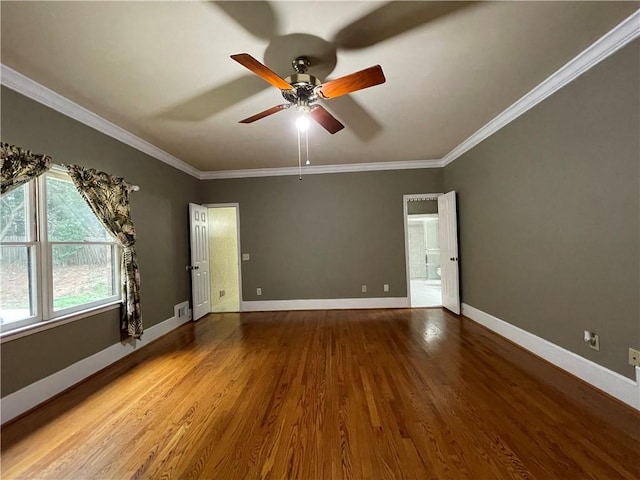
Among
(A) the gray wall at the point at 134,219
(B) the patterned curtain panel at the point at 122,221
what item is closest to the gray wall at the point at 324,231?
(A) the gray wall at the point at 134,219

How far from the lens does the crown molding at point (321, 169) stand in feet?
16.3

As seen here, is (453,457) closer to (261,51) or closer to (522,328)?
(522,328)

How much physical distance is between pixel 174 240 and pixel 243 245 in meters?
1.22

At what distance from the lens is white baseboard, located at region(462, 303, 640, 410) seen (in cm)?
194

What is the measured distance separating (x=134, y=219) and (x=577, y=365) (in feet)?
15.3

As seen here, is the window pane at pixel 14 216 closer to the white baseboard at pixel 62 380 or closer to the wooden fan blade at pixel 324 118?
the white baseboard at pixel 62 380

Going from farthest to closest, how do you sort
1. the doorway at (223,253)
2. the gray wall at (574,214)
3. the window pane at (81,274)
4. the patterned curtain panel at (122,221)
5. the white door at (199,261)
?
the doorway at (223,253)
the white door at (199,261)
the patterned curtain panel at (122,221)
the window pane at (81,274)
the gray wall at (574,214)

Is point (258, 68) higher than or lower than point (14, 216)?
higher

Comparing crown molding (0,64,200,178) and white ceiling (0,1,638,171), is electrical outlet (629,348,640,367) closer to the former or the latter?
white ceiling (0,1,638,171)

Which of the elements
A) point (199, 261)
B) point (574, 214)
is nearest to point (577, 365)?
point (574, 214)

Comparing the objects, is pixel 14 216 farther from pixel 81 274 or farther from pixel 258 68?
pixel 258 68

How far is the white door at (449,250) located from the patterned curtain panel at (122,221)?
14.2ft

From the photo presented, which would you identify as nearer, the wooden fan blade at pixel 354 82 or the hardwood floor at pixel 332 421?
the hardwood floor at pixel 332 421

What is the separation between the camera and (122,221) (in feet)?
9.97
